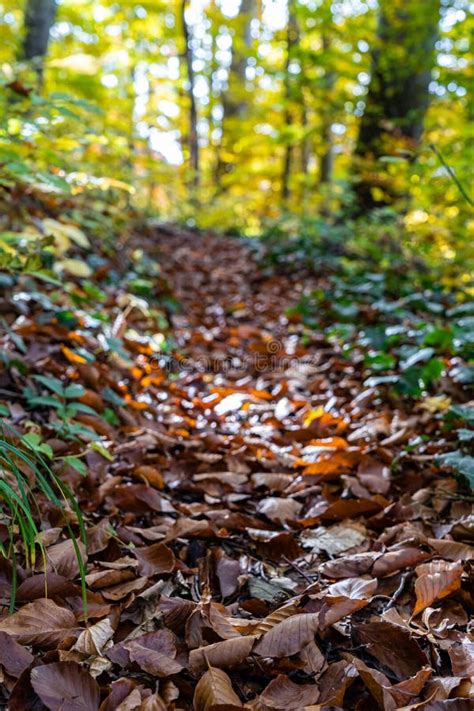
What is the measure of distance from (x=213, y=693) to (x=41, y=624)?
0.44m

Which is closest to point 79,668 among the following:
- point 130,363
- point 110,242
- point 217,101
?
point 130,363

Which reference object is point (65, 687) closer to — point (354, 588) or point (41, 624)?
point (41, 624)

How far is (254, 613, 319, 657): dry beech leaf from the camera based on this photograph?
1.30 m

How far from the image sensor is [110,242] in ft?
17.0

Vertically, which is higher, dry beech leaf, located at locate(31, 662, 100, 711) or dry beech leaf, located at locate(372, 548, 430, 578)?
dry beech leaf, located at locate(31, 662, 100, 711)

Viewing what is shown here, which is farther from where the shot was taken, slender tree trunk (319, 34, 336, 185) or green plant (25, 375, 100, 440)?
slender tree trunk (319, 34, 336, 185)

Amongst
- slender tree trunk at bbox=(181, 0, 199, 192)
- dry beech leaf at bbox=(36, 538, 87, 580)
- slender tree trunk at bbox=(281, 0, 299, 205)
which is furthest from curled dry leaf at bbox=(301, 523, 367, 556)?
slender tree trunk at bbox=(181, 0, 199, 192)

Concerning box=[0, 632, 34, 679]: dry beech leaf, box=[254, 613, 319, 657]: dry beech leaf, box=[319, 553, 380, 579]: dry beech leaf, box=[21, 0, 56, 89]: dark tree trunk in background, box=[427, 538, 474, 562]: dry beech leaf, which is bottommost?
box=[319, 553, 380, 579]: dry beech leaf

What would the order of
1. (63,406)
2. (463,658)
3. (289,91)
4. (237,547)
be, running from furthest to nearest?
1. (289,91)
2. (63,406)
3. (237,547)
4. (463,658)

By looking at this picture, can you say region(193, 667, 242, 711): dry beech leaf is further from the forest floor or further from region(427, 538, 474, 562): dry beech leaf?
region(427, 538, 474, 562): dry beech leaf

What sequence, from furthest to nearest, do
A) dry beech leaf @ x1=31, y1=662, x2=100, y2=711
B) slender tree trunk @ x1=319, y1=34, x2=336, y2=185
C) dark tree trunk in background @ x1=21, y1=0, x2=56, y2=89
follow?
1. slender tree trunk @ x1=319, y1=34, x2=336, y2=185
2. dark tree trunk in background @ x1=21, y1=0, x2=56, y2=89
3. dry beech leaf @ x1=31, y1=662, x2=100, y2=711

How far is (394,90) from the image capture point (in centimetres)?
675

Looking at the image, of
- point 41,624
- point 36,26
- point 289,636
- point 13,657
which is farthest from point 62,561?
point 36,26

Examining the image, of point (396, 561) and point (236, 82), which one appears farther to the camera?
point (236, 82)
